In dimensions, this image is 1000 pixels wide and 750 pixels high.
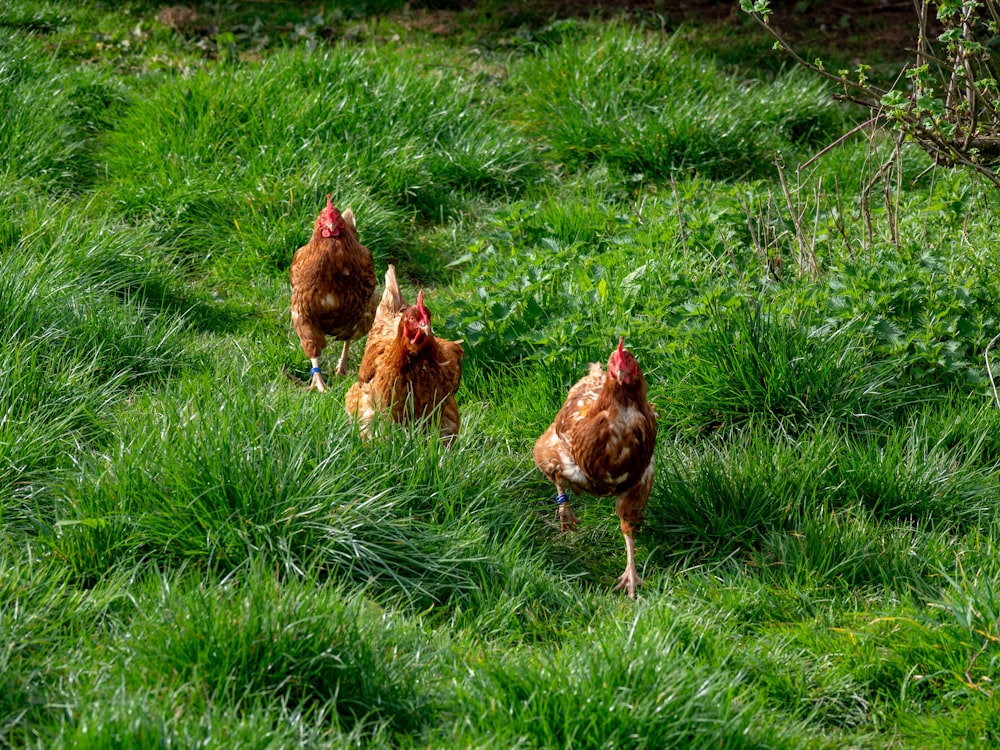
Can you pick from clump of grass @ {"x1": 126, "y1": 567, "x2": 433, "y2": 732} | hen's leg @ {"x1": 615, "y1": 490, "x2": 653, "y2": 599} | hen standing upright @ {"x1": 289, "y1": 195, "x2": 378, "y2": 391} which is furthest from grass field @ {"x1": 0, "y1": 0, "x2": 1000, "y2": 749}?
hen standing upright @ {"x1": 289, "y1": 195, "x2": 378, "y2": 391}

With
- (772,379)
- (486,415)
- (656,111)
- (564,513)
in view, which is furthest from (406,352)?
(656,111)

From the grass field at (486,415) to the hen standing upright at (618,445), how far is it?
20 centimetres

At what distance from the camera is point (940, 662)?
3479 mm

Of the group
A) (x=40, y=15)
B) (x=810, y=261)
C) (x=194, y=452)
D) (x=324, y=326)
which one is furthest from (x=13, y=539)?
(x=40, y=15)

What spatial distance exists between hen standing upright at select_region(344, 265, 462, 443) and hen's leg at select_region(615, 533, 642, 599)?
0.88 metres

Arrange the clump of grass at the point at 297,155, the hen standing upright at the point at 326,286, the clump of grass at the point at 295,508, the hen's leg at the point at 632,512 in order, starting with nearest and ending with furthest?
the clump of grass at the point at 295,508 < the hen's leg at the point at 632,512 < the hen standing upright at the point at 326,286 < the clump of grass at the point at 297,155

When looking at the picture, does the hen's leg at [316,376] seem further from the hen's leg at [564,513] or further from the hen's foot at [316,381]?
the hen's leg at [564,513]

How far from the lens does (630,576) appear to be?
13.5 ft

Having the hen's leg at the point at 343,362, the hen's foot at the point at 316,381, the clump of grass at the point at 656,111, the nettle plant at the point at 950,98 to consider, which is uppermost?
the nettle plant at the point at 950,98

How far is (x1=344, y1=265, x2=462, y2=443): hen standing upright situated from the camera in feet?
14.9

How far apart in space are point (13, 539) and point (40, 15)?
19.7ft

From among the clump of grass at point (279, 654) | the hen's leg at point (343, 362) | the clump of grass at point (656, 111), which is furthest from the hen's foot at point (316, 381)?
the clump of grass at point (656, 111)

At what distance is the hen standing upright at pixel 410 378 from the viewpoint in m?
4.53

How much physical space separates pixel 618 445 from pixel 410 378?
3.10ft
